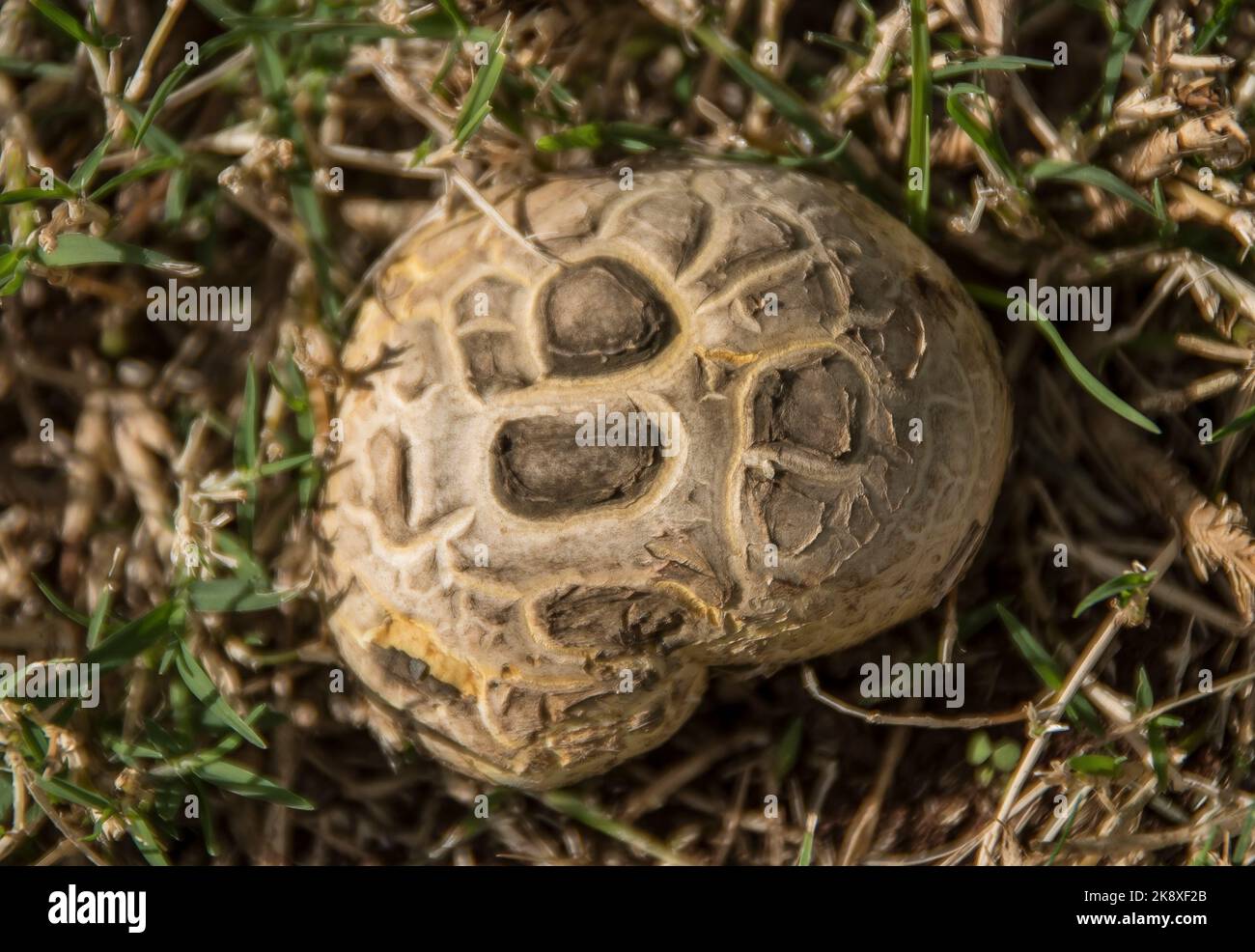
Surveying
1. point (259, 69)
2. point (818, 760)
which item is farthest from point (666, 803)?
point (259, 69)

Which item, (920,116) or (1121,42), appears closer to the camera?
(920,116)

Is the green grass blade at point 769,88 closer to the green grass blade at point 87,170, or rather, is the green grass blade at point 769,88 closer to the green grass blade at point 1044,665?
the green grass blade at point 1044,665

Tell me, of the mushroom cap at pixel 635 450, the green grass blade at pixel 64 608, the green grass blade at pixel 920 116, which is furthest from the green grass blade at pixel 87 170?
the green grass blade at pixel 920 116

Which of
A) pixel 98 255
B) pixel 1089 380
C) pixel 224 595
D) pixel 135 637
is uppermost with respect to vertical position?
pixel 98 255

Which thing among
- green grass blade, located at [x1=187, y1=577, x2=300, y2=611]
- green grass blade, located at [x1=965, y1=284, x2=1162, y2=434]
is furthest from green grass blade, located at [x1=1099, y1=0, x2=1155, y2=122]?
green grass blade, located at [x1=187, y1=577, x2=300, y2=611]

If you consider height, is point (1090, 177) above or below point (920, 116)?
below

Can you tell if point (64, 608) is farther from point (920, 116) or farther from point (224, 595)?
point (920, 116)

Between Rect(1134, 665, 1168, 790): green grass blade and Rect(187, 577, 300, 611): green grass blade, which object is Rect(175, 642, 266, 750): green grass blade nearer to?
Rect(187, 577, 300, 611): green grass blade

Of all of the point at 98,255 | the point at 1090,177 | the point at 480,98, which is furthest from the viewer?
the point at 1090,177

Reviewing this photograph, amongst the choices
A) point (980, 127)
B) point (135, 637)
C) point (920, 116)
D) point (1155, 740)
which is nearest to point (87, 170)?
point (135, 637)

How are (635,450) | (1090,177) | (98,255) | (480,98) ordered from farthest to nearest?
(1090,177)
(98,255)
(480,98)
(635,450)
